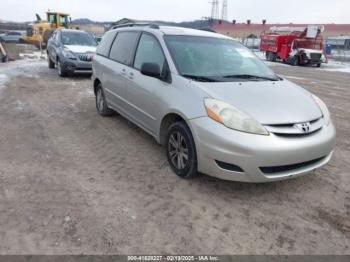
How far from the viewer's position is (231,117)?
10.5ft

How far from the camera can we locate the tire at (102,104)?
6.17 metres

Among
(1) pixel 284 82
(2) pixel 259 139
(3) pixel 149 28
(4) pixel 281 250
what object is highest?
(3) pixel 149 28

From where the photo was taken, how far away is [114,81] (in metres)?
5.37

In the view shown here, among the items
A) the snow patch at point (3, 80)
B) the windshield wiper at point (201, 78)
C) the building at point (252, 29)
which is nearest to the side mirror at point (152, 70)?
the windshield wiper at point (201, 78)

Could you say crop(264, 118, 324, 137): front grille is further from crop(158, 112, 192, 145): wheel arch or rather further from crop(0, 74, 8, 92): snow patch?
crop(0, 74, 8, 92): snow patch

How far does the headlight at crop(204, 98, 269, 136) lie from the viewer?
3.11 metres

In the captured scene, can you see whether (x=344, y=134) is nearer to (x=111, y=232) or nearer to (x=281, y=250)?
(x=281, y=250)

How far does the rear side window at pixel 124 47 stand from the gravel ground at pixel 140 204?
1.32 meters

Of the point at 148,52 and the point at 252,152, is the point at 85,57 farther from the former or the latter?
the point at 252,152

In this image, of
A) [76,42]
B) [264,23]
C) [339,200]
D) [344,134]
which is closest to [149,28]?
[339,200]

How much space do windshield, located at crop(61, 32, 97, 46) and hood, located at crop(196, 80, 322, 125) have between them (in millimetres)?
9860

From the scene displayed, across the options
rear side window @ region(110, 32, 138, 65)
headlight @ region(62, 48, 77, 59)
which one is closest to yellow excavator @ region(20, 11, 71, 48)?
headlight @ region(62, 48, 77, 59)

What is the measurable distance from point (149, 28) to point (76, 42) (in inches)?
331

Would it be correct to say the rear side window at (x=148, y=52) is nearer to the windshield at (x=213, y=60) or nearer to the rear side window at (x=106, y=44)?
the windshield at (x=213, y=60)
